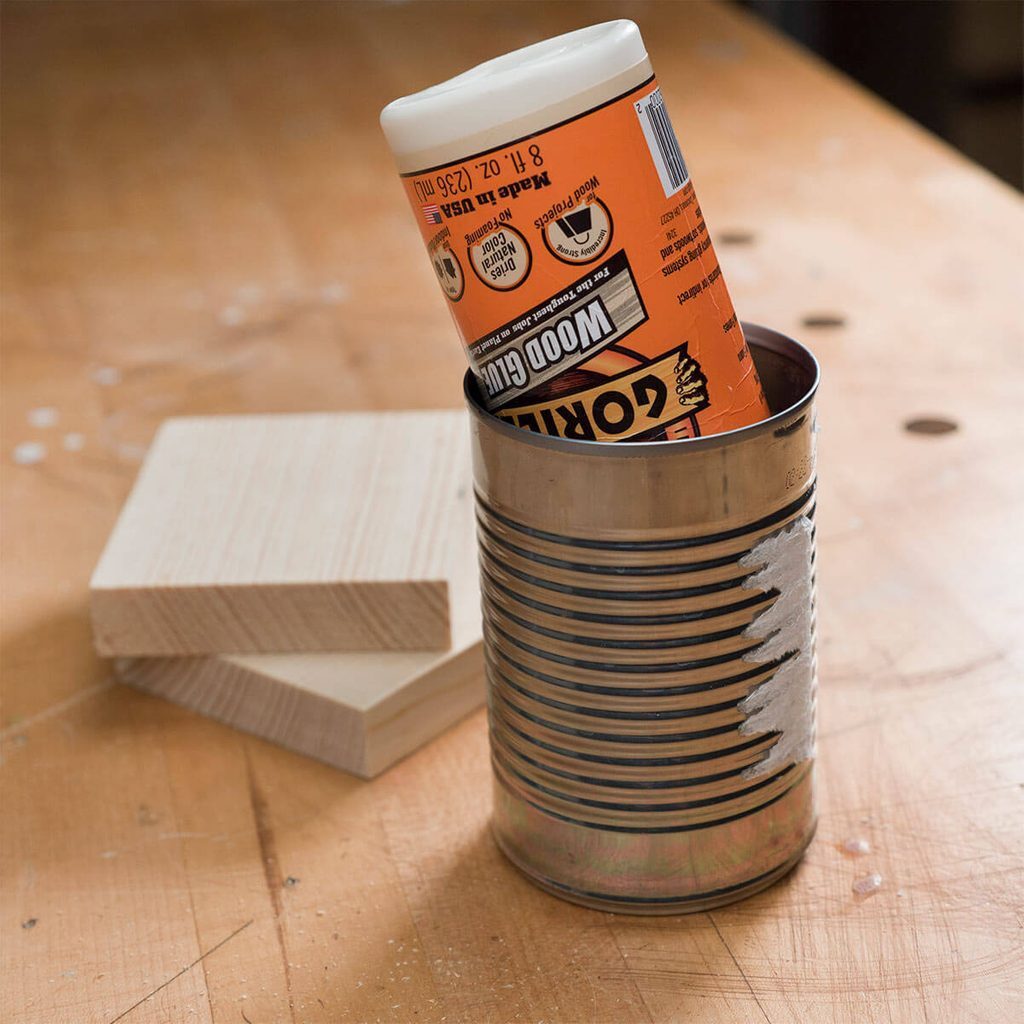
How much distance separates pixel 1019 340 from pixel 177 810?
0.65m

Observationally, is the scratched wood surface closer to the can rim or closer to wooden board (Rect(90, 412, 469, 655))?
wooden board (Rect(90, 412, 469, 655))

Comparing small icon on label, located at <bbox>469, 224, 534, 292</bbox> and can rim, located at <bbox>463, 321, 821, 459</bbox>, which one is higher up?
small icon on label, located at <bbox>469, 224, 534, 292</bbox>

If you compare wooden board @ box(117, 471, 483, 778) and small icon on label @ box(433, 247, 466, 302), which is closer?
small icon on label @ box(433, 247, 466, 302)

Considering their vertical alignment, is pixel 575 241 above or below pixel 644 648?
above


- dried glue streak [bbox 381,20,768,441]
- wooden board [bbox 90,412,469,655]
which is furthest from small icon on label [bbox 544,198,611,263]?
wooden board [bbox 90,412,469,655]

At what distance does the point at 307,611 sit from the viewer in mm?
583

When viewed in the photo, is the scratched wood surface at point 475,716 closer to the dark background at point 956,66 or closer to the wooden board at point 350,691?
the wooden board at point 350,691

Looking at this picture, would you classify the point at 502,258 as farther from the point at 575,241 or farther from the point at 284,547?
the point at 284,547

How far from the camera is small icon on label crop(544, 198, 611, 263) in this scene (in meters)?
0.40

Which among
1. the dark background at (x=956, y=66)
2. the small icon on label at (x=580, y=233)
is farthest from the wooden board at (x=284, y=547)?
the dark background at (x=956, y=66)

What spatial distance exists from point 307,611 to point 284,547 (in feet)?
0.12

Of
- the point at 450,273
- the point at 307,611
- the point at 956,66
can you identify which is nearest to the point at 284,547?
the point at 307,611

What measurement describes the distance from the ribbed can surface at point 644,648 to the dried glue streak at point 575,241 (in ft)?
0.06

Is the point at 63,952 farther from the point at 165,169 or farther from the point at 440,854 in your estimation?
the point at 165,169
